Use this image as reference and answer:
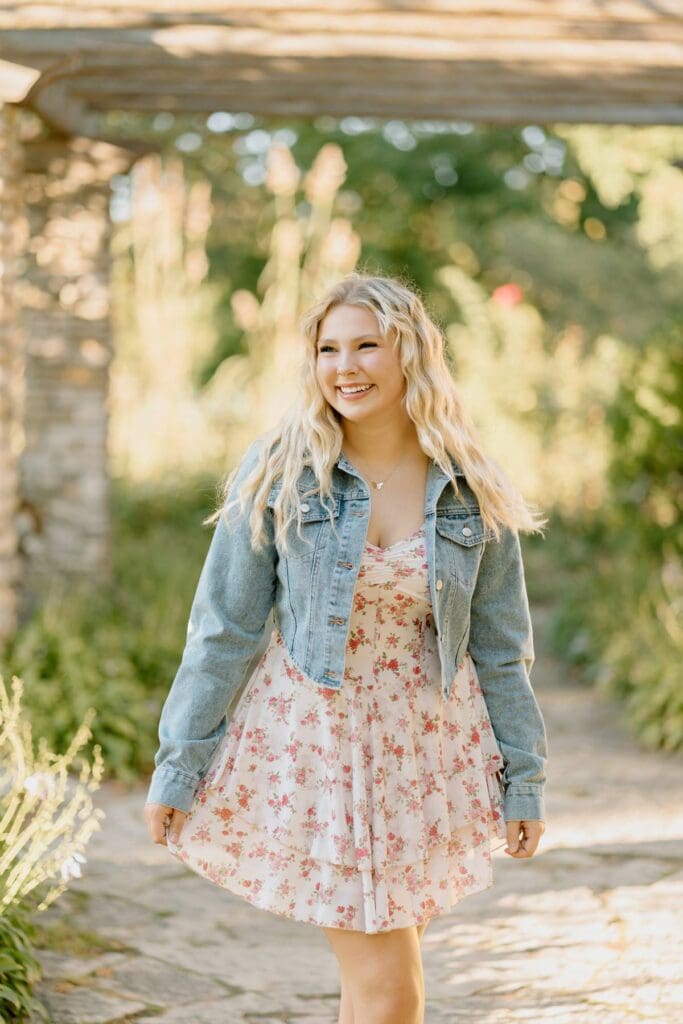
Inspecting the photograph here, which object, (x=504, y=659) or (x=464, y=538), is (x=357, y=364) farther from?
(x=504, y=659)

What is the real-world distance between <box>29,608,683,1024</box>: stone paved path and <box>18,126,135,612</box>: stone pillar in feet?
8.22

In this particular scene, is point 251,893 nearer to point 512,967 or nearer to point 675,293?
point 512,967

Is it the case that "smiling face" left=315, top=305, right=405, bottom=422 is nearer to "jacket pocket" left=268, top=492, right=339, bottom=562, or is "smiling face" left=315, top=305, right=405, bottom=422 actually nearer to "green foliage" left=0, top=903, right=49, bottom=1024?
"jacket pocket" left=268, top=492, right=339, bottom=562

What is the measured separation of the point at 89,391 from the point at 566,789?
3.54 m

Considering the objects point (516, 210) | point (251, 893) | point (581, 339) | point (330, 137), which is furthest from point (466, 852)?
point (516, 210)

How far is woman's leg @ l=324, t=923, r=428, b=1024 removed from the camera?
2295 mm

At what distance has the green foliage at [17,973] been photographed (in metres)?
2.91

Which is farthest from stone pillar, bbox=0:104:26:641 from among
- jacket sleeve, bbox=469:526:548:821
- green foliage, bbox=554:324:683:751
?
jacket sleeve, bbox=469:526:548:821

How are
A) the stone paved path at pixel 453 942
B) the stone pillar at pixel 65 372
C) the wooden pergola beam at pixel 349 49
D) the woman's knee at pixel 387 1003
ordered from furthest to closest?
the stone pillar at pixel 65 372 < the wooden pergola beam at pixel 349 49 < the stone paved path at pixel 453 942 < the woman's knee at pixel 387 1003

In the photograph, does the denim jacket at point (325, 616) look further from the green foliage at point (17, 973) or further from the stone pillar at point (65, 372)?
the stone pillar at point (65, 372)

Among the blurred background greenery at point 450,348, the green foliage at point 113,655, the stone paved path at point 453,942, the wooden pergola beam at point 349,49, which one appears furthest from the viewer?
the blurred background greenery at point 450,348

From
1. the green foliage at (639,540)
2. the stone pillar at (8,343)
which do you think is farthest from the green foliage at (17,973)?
A: the green foliage at (639,540)

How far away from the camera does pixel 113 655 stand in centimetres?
614

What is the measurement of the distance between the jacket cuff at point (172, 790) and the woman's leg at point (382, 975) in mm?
358
